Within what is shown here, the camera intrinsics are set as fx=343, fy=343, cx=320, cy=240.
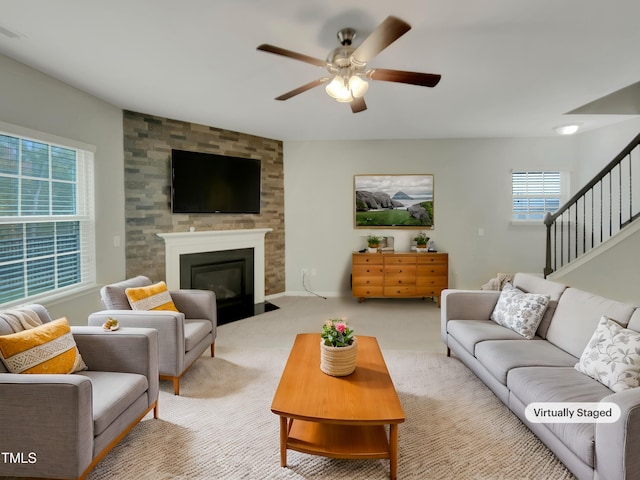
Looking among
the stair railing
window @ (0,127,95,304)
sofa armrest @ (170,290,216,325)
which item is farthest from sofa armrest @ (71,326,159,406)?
the stair railing

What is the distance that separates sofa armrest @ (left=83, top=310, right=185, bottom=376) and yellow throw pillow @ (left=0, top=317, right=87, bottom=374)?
19.8 inches

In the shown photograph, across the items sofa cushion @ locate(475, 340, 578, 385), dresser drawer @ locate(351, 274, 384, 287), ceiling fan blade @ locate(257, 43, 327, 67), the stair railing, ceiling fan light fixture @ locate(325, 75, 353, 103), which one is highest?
ceiling fan blade @ locate(257, 43, 327, 67)

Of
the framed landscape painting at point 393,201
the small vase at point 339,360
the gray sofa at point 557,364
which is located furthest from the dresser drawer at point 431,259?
the small vase at point 339,360

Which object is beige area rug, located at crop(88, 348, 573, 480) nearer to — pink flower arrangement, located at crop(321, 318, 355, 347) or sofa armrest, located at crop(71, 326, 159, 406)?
sofa armrest, located at crop(71, 326, 159, 406)

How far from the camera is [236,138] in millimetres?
5008

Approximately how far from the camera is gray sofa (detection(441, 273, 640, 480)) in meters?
1.40

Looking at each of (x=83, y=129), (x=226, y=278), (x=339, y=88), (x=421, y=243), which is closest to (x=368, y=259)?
(x=421, y=243)

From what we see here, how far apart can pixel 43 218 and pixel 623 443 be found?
4.14 metres

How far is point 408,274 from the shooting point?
5082mm

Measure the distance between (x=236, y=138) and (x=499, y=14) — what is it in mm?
3736

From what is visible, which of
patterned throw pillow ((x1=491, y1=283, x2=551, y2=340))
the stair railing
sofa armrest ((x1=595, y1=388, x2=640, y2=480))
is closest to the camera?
sofa armrest ((x1=595, y1=388, x2=640, y2=480))

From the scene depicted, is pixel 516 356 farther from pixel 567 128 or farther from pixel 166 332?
pixel 567 128

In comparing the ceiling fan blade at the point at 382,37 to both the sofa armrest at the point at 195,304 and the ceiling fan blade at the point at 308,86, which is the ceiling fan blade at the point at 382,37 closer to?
the ceiling fan blade at the point at 308,86

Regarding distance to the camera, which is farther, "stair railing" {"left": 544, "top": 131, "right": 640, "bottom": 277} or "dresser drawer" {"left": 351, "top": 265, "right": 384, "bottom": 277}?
"dresser drawer" {"left": 351, "top": 265, "right": 384, "bottom": 277}
